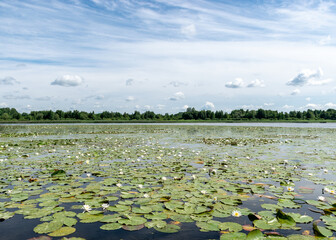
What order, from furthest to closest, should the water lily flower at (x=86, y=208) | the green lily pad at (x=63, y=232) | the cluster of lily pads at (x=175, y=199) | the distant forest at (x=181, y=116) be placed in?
the distant forest at (x=181, y=116) < the water lily flower at (x=86, y=208) < the cluster of lily pads at (x=175, y=199) < the green lily pad at (x=63, y=232)

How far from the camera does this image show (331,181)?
6.13 m

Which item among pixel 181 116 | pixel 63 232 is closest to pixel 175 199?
pixel 63 232

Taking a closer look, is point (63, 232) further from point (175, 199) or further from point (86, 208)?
point (175, 199)

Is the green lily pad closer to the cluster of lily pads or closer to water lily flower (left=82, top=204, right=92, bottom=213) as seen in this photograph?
the cluster of lily pads

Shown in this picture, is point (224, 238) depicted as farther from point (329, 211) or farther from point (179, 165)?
point (179, 165)

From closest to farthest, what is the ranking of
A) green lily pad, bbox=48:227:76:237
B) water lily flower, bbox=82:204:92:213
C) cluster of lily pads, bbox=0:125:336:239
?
1. green lily pad, bbox=48:227:76:237
2. cluster of lily pads, bbox=0:125:336:239
3. water lily flower, bbox=82:204:92:213

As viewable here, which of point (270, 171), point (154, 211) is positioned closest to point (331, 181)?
point (270, 171)

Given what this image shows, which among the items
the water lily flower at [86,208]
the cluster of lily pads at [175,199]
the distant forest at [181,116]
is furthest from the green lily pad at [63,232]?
the distant forest at [181,116]

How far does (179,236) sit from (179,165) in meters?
4.84

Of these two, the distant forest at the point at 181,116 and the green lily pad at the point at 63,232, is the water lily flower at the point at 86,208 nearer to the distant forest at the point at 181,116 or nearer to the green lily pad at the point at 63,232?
the green lily pad at the point at 63,232

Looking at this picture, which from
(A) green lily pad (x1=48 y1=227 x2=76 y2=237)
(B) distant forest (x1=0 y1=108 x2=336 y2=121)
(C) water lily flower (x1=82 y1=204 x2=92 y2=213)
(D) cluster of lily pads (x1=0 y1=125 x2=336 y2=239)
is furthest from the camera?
(B) distant forest (x1=0 y1=108 x2=336 y2=121)

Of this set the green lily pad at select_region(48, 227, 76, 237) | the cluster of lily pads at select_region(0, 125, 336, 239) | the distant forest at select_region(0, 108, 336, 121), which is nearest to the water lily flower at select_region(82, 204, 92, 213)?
the cluster of lily pads at select_region(0, 125, 336, 239)

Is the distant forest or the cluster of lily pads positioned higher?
the distant forest

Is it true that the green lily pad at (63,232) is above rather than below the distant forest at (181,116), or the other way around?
below
